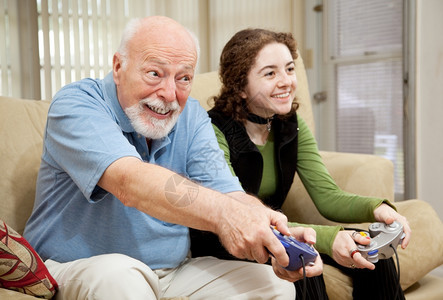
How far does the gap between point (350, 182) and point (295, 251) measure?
96 centimetres

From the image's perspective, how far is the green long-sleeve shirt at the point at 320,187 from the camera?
1.41 meters

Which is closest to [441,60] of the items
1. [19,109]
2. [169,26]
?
[169,26]

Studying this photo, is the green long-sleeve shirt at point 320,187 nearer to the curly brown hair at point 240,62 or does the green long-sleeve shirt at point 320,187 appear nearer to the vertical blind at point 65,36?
the curly brown hair at point 240,62

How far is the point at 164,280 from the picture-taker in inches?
46.3

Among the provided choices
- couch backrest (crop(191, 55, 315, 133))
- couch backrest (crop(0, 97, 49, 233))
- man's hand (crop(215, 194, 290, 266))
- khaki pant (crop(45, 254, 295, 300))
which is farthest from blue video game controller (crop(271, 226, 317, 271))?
couch backrest (crop(191, 55, 315, 133))

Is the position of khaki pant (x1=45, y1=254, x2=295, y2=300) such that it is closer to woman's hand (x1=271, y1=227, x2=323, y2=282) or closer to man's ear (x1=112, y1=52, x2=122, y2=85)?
woman's hand (x1=271, y1=227, x2=323, y2=282)

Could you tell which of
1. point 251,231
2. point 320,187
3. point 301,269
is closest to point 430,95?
point 320,187

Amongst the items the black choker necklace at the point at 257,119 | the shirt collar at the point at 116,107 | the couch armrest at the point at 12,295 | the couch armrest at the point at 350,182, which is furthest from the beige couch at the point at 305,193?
the couch armrest at the point at 12,295

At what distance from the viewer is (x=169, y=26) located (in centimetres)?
117

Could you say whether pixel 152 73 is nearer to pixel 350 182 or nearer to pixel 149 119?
pixel 149 119

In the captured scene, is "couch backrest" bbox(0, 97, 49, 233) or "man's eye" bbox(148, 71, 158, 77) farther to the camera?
"couch backrest" bbox(0, 97, 49, 233)

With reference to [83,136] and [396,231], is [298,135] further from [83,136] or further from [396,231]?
[83,136]

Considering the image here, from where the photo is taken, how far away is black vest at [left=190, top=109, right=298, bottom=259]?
1360mm

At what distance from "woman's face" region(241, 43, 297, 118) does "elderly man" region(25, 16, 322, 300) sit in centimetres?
29
